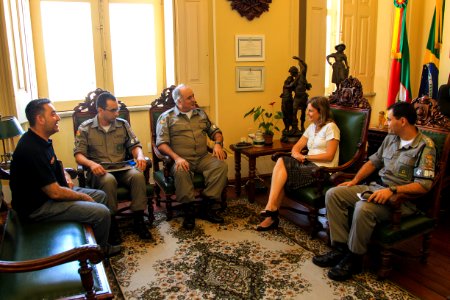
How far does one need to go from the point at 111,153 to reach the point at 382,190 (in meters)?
2.05

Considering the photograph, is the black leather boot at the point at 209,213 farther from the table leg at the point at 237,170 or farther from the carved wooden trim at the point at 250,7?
the carved wooden trim at the point at 250,7

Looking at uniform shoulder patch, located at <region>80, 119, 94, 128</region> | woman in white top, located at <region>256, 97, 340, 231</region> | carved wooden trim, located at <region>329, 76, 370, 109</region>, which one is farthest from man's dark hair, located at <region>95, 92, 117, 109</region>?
carved wooden trim, located at <region>329, 76, 370, 109</region>

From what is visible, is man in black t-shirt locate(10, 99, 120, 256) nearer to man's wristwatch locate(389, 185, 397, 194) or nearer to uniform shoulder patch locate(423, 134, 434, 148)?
man's wristwatch locate(389, 185, 397, 194)

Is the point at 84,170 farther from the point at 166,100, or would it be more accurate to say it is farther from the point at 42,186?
the point at 166,100

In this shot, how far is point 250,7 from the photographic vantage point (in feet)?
13.7

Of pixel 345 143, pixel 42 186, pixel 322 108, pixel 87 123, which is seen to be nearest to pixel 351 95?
pixel 322 108

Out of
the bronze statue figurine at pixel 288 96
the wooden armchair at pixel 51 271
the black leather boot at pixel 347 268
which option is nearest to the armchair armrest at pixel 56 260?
the wooden armchair at pixel 51 271

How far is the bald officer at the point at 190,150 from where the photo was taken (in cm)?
320

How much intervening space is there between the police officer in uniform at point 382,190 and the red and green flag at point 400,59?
8.95 ft

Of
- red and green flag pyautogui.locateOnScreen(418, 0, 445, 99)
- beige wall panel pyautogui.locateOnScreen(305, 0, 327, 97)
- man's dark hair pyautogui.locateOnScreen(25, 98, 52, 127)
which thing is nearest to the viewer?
man's dark hair pyautogui.locateOnScreen(25, 98, 52, 127)

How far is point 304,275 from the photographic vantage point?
2.49m

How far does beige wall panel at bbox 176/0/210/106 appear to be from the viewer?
4.05 metres

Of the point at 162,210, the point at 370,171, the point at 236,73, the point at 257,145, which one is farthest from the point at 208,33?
the point at 370,171

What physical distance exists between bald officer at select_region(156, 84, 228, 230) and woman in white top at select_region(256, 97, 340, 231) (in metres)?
0.44
